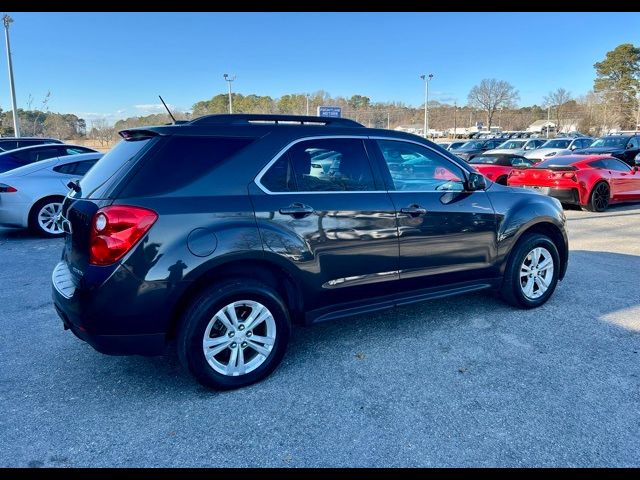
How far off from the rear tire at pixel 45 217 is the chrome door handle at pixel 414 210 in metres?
7.05

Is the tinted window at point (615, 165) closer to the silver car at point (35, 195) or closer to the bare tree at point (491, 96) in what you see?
the silver car at point (35, 195)

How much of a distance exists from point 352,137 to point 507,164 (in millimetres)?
11673

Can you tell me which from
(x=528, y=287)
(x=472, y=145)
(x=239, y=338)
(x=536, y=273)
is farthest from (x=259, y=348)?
(x=472, y=145)

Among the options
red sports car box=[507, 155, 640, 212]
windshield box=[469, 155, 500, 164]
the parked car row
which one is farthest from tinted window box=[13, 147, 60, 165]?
windshield box=[469, 155, 500, 164]

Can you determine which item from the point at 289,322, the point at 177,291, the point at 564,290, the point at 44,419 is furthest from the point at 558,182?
the point at 44,419

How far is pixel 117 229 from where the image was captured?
2.73 meters

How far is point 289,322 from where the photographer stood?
10.8 ft

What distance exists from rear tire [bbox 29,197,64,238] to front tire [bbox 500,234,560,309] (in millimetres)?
7629

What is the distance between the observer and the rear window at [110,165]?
3.00 meters

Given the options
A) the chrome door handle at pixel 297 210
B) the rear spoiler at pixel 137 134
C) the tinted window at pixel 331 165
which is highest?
the rear spoiler at pixel 137 134

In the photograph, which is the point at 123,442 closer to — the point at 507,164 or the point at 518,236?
the point at 518,236

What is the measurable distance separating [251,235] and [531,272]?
118 inches

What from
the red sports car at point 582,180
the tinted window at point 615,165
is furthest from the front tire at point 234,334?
the tinted window at point 615,165

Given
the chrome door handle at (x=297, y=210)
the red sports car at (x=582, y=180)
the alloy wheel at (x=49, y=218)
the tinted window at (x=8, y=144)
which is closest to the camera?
the chrome door handle at (x=297, y=210)
